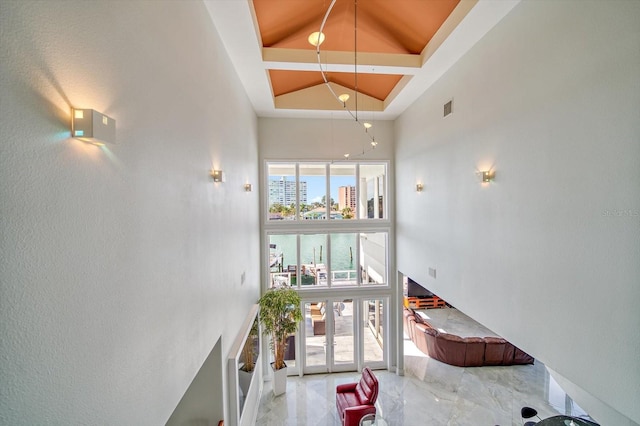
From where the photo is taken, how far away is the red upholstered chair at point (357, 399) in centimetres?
448

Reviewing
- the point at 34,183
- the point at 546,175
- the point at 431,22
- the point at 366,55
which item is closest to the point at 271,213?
the point at 366,55

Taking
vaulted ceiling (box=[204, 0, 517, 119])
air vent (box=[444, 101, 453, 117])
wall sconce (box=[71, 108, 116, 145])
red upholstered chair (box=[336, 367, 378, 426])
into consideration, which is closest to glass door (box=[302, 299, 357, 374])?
red upholstered chair (box=[336, 367, 378, 426])

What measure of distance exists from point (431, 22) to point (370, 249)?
4.79 meters

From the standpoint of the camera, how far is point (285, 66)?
4035 millimetres

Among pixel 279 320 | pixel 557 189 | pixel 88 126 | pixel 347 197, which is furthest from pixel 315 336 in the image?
pixel 88 126

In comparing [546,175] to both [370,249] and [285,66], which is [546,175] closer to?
[285,66]

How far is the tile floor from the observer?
511cm

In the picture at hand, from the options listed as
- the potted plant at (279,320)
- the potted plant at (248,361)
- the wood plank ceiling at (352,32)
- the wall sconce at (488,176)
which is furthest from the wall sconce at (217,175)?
the potted plant at (279,320)

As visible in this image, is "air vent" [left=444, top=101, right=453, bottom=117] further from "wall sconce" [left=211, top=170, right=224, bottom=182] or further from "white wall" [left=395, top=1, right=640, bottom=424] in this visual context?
"wall sconce" [left=211, top=170, right=224, bottom=182]

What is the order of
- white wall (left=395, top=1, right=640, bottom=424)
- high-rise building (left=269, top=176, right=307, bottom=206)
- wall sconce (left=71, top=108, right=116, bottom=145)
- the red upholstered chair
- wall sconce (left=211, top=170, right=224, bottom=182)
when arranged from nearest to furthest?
wall sconce (left=71, top=108, right=116, bottom=145) → white wall (left=395, top=1, right=640, bottom=424) → wall sconce (left=211, top=170, right=224, bottom=182) → the red upholstered chair → high-rise building (left=269, top=176, right=307, bottom=206)

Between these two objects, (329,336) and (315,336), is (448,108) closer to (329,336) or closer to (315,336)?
(329,336)

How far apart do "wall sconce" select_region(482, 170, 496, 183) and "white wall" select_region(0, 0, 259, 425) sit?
3.22 meters

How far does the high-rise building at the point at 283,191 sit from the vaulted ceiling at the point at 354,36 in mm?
2025

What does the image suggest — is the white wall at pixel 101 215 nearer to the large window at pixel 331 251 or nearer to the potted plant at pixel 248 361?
the potted plant at pixel 248 361
